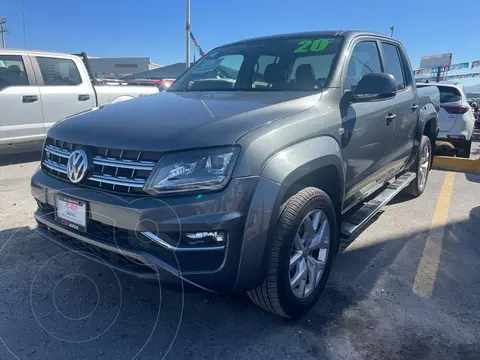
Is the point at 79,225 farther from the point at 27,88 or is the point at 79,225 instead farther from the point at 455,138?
the point at 455,138

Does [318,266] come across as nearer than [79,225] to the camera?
No

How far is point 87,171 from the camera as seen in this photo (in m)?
2.21

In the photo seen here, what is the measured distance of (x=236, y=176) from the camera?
195 centimetres

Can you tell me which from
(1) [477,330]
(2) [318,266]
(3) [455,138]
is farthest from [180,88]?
(3) [455,138]

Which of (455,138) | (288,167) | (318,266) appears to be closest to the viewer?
(288,167)

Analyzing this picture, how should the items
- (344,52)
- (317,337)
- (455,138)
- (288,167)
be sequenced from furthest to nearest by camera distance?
(455,138), (344,52), (317,337), (288,167)

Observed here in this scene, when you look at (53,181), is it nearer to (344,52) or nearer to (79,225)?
(79,225)

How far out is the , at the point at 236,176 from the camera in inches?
77.4

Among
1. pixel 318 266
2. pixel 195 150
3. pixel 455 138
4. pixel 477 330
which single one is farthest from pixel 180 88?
pixel 455 138

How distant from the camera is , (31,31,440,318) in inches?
77.4

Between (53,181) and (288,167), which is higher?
(288,167)

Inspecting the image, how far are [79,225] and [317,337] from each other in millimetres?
1572

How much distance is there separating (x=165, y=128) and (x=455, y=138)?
7526 millimetres

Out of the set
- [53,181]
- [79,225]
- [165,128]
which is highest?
[165,128]
